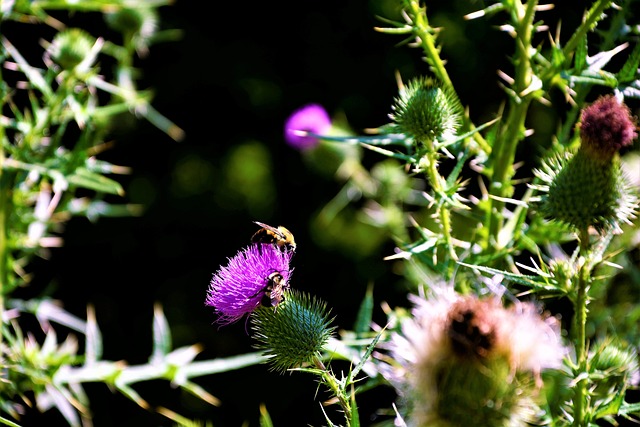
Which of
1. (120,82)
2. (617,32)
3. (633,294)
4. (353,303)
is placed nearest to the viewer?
(617,32)

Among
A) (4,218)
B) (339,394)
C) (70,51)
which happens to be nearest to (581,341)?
(339,394)

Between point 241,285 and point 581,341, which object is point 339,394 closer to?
point 241,285

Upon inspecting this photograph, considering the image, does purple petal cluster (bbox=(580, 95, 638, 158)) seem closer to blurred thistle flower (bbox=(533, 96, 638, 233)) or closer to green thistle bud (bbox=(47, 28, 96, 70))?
blurred thistle flower (bbox=(533, 96, 638, 233))

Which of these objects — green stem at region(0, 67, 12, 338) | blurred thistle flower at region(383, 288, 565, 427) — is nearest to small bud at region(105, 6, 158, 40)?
green stem at region(0, 67, 12, 338)

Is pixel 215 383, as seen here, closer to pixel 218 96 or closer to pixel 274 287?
pixel 218 96

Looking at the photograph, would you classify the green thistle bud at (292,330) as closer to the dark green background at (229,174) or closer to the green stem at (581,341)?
the green stem at (581,341)

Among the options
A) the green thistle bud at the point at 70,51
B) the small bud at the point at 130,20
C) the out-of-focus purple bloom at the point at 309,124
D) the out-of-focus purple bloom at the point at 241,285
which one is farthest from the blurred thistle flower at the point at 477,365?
the out-of-focus purple bloom at the point at 309,124

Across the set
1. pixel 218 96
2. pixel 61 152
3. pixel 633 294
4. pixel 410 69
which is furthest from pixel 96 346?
pixel 218 96

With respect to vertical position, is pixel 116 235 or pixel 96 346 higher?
pixel 96 346
